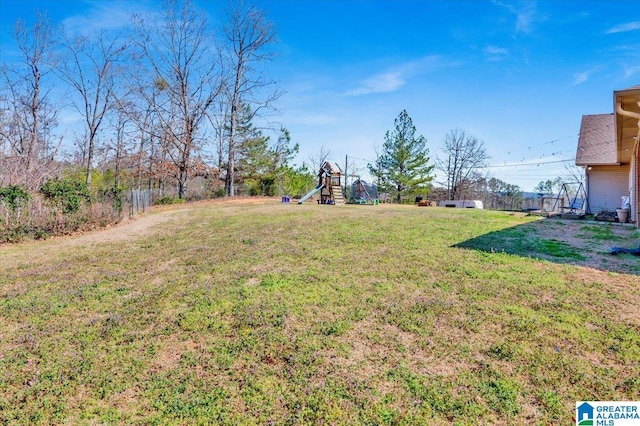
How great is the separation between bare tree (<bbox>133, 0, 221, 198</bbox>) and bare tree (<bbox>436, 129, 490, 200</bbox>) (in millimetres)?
22395

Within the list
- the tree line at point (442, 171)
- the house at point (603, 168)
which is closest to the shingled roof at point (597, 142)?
the house at point (603, 168)

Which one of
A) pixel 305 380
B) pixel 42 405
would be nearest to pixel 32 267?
pixel 42 405

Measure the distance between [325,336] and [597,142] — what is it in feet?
53.7

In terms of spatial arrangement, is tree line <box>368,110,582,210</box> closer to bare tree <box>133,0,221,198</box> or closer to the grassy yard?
bare tree <box>133,0,221,198</box>

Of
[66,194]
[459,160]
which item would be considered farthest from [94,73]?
[459,160]

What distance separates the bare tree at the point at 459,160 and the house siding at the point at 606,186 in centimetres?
1793

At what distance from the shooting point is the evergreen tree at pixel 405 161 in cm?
2811

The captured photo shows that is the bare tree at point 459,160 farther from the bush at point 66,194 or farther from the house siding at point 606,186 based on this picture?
the bush at point 66,194

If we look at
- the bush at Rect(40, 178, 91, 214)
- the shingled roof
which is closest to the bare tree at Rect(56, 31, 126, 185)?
the bush at Rect(40, 178, 91, 214)

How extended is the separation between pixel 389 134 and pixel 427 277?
85.2 feet

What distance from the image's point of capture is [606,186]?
1288 cm

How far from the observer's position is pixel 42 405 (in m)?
2.39

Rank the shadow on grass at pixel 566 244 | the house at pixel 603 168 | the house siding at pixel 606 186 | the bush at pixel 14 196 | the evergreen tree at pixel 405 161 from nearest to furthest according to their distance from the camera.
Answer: the shadow on grass at pixel 566 244 < the bush at pixel 14 196 < the house at pixel 603 168 < the house siding at pixel 606 186 < the evergreen tree at pixel 405 161

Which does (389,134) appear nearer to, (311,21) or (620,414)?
(311,21)
